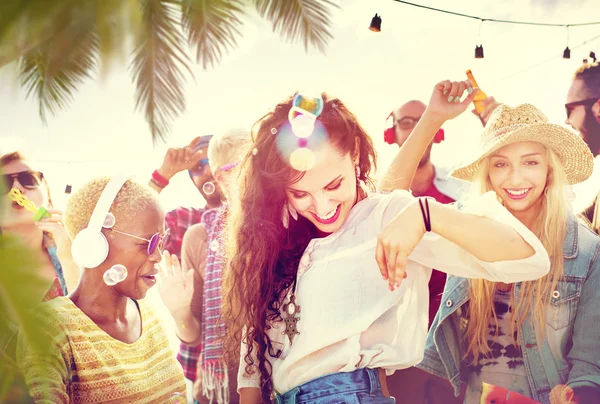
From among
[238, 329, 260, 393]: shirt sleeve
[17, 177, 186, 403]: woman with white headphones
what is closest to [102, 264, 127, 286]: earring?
[17, 177, 186, 403]: woman with white headphones

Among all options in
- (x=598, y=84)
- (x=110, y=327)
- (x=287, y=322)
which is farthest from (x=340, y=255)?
(x=598, y=84)

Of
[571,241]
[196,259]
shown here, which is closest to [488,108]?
[571,241]

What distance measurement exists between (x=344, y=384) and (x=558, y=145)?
159 centimetres

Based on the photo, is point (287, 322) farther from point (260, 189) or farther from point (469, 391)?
point (469, 391)

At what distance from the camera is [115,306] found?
7.64 ft

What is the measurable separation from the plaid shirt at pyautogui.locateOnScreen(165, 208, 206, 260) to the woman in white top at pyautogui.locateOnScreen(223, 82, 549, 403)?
162cm

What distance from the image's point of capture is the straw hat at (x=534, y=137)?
8.89 feet

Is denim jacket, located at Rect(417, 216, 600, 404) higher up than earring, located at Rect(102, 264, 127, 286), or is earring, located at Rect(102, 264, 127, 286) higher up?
earring, located at Rect(102, 264, 127, 286)

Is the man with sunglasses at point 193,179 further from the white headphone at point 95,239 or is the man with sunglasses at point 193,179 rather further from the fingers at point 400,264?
the fingers at point 400,264

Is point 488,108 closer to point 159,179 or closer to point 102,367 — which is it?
point 159,179

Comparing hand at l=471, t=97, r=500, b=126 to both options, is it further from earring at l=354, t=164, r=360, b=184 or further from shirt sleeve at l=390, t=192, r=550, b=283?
shirt sleeve at l=390, t=192, r=550, b=283

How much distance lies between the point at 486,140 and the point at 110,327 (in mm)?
1878

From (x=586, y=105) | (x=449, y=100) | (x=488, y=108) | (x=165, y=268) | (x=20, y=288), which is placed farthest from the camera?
(x=488, y=108)

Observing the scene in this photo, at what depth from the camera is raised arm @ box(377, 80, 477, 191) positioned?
2721mm
